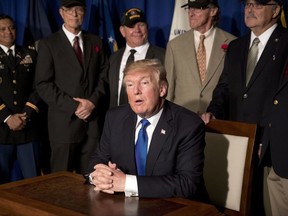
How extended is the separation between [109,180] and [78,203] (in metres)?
0.20

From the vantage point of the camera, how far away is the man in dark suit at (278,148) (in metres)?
2.32

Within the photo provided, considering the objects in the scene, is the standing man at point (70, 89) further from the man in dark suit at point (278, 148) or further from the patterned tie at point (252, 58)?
the man in dark suit at point (278, 148)

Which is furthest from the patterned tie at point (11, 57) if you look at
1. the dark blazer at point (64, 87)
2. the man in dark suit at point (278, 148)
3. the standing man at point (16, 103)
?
the man in dark suit at point (278, 148)

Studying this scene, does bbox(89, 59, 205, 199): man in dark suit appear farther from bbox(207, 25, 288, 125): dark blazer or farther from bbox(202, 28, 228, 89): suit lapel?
bbox(202, 28, 228, 89): suit lapel

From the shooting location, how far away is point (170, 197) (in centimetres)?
178

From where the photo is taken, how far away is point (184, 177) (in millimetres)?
1878

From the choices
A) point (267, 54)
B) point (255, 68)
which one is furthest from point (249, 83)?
point (267, 54)

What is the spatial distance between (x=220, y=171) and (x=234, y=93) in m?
0.81

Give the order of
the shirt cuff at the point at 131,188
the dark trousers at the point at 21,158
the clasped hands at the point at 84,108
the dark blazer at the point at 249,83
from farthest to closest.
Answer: the dark trousers at the point at 21,158, the clasped hands at the point at 84,108, the dark blazer at the point at 249,83, the shirt cuff at the point at 131,188

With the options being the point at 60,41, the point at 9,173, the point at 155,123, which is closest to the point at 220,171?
the point at 155,123

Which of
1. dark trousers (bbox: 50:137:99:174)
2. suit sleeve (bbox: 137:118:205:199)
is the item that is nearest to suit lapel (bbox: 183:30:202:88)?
dark trousers (bbox: 50:137:99:174)

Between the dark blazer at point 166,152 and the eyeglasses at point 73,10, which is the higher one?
the eyeglasses at point 73,10

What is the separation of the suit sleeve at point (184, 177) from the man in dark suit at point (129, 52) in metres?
1.67

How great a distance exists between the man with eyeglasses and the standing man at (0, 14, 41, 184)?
5.83ft
